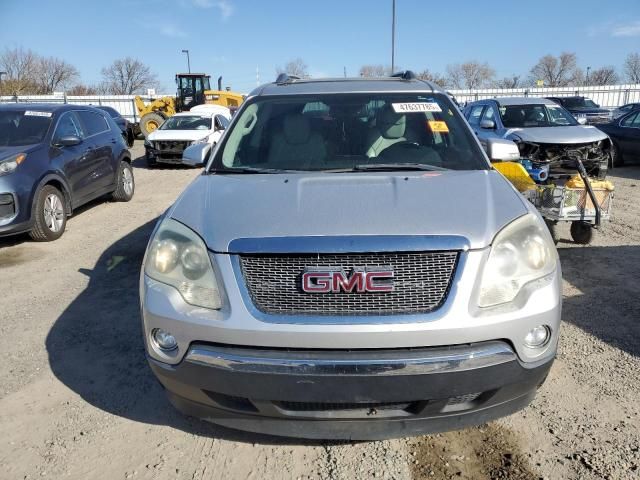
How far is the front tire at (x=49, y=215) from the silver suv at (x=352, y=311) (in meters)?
4.74

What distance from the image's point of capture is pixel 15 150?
6.35 metres

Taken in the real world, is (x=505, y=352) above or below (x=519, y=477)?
above

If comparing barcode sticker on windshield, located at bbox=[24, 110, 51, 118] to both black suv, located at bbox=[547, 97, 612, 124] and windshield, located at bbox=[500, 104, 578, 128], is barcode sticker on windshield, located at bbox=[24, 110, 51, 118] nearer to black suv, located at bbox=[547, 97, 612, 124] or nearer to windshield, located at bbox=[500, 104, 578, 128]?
windshield, located at bbox=[500, 104, 578, 128]

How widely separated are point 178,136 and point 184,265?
40.2ft

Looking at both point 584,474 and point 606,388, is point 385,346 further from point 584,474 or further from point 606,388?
point 606,388

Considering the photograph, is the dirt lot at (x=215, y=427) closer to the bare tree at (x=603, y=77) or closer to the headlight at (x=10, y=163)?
the headlight at (x=10, y=163)

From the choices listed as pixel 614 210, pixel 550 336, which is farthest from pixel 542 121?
pixel 550 336

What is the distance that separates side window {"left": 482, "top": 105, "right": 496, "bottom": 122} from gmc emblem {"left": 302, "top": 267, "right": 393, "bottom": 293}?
8.58 meters

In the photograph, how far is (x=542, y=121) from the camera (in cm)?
937

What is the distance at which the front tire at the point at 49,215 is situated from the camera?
20.7 ft

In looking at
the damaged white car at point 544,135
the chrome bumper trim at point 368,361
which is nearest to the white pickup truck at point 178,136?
the damaged white car at point 544,135

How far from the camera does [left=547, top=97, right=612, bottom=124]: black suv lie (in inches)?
727

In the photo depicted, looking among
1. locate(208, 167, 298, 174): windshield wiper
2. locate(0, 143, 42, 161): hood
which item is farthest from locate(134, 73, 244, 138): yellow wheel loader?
locate(208, 167, 298, 174): windshield wiper

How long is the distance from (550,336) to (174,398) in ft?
5.62
